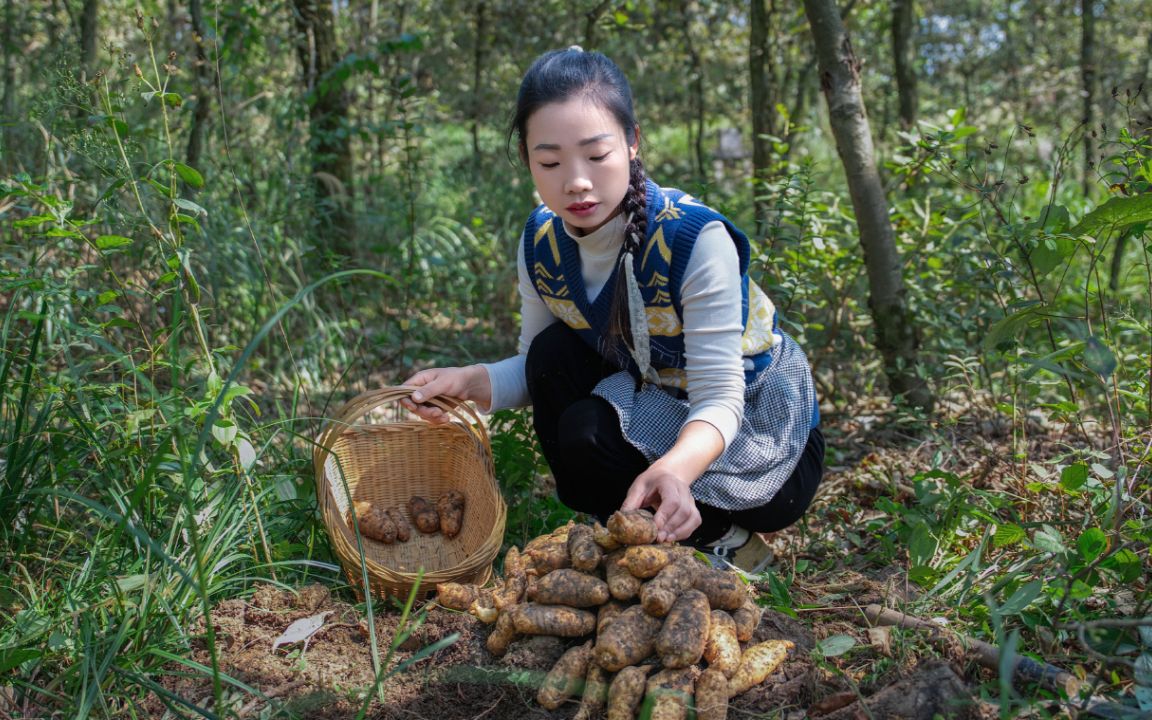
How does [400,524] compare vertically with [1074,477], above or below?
below

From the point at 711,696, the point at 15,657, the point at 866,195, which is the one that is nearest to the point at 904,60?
the point at 866,195

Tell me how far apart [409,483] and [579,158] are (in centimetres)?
106

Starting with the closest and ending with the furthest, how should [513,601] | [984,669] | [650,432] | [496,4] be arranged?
[984,669] < [513,601] < [650,432] < [496,4]

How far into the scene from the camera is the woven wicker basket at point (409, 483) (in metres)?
2.03

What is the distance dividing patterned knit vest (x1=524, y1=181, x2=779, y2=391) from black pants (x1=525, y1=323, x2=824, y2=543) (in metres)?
0.09

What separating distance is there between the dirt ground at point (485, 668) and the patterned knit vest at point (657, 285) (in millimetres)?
577

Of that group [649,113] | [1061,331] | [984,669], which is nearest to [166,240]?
[984,669]

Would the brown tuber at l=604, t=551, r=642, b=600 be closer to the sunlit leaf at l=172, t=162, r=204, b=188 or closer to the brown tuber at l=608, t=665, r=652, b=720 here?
the brown tuber at l=608, t=665, r=652, b=720

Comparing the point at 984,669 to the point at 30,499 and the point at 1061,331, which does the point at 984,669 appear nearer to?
the point at 1061,331

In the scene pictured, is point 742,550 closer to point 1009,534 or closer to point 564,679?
point 1009,534

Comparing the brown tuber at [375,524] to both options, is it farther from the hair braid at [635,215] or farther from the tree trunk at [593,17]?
the tree trunk at [593,17]

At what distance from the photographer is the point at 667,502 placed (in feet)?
5.72

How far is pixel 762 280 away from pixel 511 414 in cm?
97

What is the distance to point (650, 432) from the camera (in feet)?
7.14
